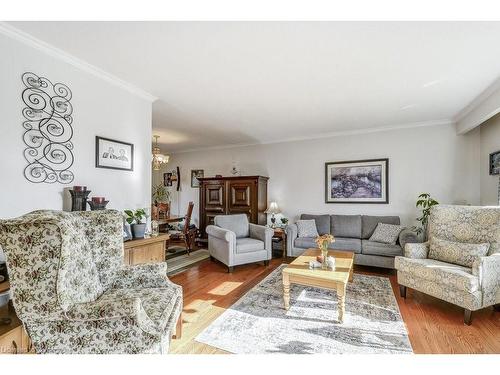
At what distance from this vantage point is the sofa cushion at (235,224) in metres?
4.28

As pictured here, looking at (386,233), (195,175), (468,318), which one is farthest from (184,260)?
(468,318)

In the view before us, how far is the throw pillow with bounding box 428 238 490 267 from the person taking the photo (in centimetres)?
247

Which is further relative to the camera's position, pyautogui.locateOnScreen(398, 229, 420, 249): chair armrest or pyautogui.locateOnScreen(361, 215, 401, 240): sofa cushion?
pyautogui.locateOnScreen(361, 215, 401, 240): sofa cushion

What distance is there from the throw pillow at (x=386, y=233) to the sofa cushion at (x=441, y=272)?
106 centimetres

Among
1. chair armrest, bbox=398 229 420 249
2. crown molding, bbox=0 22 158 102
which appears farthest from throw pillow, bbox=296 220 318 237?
crown molding, bbox=0 22 158 102

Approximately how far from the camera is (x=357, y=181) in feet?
15.3

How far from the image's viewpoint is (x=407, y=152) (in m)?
4.34

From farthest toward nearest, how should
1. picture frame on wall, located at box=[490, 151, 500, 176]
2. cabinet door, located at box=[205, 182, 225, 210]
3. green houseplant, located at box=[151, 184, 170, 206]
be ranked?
green houseplant, located at box=[151, 184, 170, 206], cabinet door, located at box=[205, 182, 225, 210], picture frame on wall, located at box=[490, 151, 500, 176]

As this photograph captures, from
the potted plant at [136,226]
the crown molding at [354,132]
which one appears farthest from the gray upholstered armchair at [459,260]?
the potted plant at [136,226]

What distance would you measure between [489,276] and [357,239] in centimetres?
198

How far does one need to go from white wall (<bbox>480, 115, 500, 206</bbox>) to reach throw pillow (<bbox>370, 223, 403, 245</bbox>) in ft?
4.26

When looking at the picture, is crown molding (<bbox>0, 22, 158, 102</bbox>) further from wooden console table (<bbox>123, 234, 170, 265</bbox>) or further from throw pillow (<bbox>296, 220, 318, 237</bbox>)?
throw pillow (<bbox>296, 220, 318, 237</bbox>)
